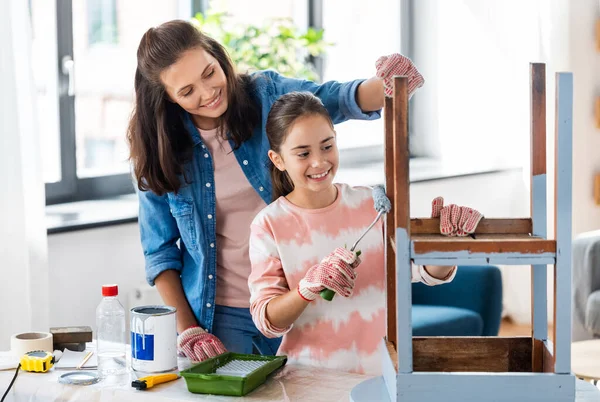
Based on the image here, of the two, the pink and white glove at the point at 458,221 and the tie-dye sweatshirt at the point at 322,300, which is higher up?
the pink and white glove at the point at 458,221

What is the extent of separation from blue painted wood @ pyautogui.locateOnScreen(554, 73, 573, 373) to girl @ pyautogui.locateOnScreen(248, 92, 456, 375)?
1.29 ft

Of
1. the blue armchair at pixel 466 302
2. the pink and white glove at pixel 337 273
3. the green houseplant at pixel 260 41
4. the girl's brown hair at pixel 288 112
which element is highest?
Answer: the green houseplant at pixel 260 41

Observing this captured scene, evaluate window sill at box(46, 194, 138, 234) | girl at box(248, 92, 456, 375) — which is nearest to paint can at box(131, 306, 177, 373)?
girl at box(248, 92, 456, 375)

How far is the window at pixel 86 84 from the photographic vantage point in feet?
10.4

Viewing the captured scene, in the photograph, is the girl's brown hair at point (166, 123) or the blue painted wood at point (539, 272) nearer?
the blue painted wood at point (539, 272)

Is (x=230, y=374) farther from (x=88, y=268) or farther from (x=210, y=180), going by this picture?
(x=88, y=268)

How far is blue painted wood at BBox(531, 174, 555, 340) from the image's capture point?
4.79 ft

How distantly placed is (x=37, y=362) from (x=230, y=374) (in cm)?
38

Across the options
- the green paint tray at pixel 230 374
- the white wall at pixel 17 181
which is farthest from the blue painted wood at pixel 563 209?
the white wall at pixel 17 181

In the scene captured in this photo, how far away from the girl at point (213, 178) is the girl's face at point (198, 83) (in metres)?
0.02

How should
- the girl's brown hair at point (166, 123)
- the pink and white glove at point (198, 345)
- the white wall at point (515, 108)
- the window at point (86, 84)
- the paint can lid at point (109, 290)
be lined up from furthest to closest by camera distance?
the white wall at point (515, 108) < the window at point (86, 84) < the girl's brown hair at point (166, 123) < the pink and white glove at point (198, 345) < the paint can lid at point (109, 290)

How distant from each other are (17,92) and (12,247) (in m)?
0.43

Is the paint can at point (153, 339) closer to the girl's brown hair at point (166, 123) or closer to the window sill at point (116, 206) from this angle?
Result: the girl's brown hair at point (166, 123)

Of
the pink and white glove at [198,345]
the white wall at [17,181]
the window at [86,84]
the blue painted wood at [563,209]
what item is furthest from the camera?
the window at [86,84]
